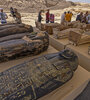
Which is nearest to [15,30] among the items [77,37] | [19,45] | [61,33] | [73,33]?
[19,45]

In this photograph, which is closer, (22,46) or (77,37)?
(22,46)

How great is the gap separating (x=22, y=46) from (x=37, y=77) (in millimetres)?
1108

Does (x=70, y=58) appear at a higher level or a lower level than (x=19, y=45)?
lower

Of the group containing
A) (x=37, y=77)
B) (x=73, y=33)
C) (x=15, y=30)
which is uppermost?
(x=15, y=30)

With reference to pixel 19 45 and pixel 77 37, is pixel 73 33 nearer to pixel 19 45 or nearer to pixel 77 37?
pixel 77 37

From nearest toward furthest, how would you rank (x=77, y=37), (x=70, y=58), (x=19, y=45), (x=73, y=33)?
(x=70, y=58)
(x=19, y=45)
(x=77, y=37)
(x=73, y=33)

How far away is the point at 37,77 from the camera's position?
1436 mm

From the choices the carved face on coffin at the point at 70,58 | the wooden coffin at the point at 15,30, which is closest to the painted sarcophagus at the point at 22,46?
the wooden coffin at the point at 15,30

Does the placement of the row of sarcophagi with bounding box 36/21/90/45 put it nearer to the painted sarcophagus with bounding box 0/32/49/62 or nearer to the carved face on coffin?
the painted sarcophagus with bounding box 0/32/49/62

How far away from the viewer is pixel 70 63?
5.59ft

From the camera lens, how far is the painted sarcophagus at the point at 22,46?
2145 millimetres

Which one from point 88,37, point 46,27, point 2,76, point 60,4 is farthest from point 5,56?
point 60,4

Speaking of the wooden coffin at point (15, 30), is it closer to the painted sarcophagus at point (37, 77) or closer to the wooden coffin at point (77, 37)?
the wooden coffin at point (77, 37)

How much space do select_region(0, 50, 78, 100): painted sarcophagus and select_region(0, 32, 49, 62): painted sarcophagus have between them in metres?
0.71
